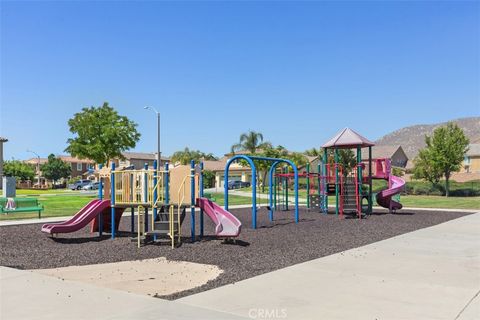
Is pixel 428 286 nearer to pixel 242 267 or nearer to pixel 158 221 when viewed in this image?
pixel 242 267

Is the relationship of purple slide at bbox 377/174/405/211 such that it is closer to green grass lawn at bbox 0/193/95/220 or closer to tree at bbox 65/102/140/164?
green grass lawn at bbox 0/193/95/220

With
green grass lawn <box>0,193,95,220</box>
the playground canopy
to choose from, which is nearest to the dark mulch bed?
green grass lawn <box>0,193,95,220</box>

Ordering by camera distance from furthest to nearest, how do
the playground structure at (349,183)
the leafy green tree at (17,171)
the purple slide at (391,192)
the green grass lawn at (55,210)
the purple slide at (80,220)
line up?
the leafy green tree at (17,171)
the purple slide at (391,192)
the playground structure at (349,183)
the green grass lawn at (55,210)
the purple slide at (80,220)

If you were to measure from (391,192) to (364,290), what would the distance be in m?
16.1

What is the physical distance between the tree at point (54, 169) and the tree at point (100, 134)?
176 feet

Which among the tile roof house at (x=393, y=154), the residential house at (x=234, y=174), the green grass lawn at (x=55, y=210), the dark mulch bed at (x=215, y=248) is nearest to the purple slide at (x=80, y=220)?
the dark mulch bed at (x=215, y=248)

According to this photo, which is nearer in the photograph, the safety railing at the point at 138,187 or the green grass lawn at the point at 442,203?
the safety railing at the point at 138,187

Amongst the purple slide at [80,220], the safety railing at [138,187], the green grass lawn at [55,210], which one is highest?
the safety railing at [138,187]

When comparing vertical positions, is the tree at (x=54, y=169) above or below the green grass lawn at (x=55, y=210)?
above

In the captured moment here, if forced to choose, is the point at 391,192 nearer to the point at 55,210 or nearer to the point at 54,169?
the point at 55,210

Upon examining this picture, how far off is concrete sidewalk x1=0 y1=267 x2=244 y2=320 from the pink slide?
4935 mm

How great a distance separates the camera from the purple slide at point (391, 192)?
21844 mm

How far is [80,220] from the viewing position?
41.8ft

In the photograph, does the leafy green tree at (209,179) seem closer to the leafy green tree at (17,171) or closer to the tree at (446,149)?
the leafy green tree at (17,171)
